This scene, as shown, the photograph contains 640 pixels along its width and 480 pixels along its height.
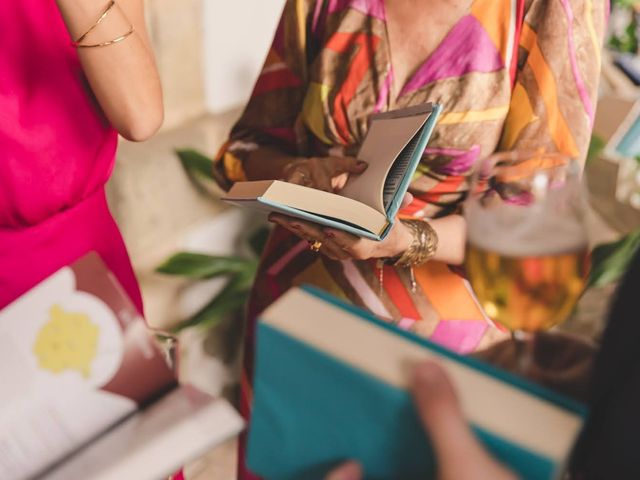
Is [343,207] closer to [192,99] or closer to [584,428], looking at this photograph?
[584,428]

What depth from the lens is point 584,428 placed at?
1.40ft

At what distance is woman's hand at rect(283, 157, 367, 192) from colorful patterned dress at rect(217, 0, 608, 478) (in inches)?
4.1

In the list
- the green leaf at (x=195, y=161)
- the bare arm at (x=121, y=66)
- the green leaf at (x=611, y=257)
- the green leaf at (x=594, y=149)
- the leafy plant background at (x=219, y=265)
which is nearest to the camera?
the bare arm at (x=121, y=66)

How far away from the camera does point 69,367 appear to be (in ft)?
1.90

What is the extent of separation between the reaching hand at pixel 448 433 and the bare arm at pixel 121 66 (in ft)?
2.17

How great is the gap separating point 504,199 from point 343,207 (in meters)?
0.22

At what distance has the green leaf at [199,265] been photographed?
1745 mm

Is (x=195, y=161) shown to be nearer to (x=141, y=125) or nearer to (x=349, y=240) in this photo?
(x=141, y=125)

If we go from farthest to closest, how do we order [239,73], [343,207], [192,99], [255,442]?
[239,73]
[192,99]
[343,207]
[255,442]

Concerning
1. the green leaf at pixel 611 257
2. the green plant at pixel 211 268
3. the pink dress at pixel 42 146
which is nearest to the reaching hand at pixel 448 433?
the pink dress at pixel 42 146

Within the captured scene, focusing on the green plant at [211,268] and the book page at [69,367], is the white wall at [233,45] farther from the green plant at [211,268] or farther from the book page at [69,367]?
the book page at [69,367]

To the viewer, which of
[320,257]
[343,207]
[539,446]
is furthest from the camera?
[320,257]

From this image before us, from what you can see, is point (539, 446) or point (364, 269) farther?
point (364, 269)

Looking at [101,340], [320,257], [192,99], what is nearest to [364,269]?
[320,257]
